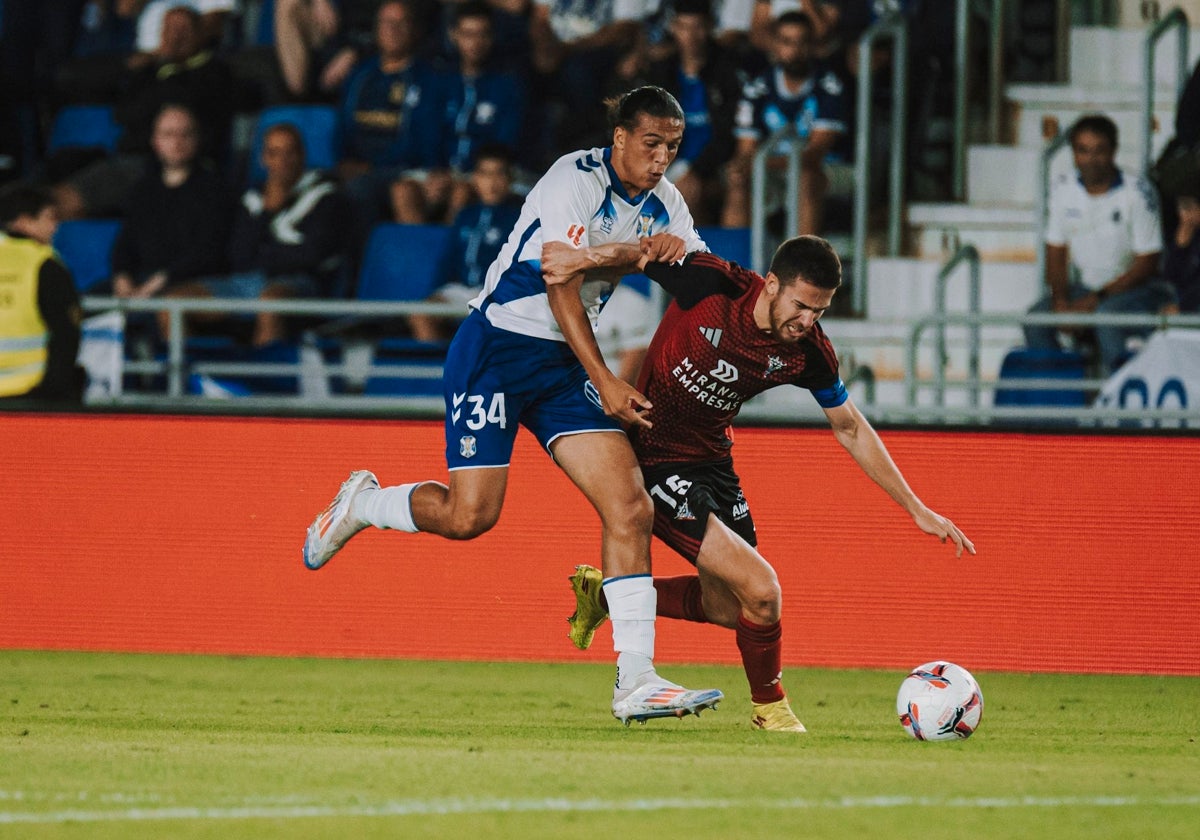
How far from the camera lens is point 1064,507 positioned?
8.73 meters

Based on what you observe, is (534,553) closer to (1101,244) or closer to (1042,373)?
(1042,373)

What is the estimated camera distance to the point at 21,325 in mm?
9562

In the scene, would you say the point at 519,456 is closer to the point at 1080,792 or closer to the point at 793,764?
the point at 793,764

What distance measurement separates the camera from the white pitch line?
14.7 ft

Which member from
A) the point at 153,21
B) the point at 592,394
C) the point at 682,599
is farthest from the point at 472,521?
the point at 153,21

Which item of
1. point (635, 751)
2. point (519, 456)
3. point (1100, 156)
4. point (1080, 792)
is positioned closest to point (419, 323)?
point (519, 456)

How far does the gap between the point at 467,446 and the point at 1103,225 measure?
→ 5.45 metres

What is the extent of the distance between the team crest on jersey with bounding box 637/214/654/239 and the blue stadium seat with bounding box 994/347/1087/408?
433cm

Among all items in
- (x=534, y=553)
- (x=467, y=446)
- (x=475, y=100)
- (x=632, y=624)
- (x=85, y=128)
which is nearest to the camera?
(x=632, y=624)

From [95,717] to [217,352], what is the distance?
16.7 feet

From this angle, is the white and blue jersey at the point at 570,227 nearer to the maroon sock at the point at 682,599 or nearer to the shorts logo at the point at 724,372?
the shorts logo at the point at 724,372

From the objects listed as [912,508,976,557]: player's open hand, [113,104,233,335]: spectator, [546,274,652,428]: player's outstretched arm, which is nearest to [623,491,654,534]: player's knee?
[546,274,652,428]: player's outstretched arm

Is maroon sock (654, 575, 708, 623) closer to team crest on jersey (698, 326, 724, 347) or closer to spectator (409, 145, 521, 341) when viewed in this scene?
team crest on jersey (698, 326, 724, 347)

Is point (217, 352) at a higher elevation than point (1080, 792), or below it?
higher
